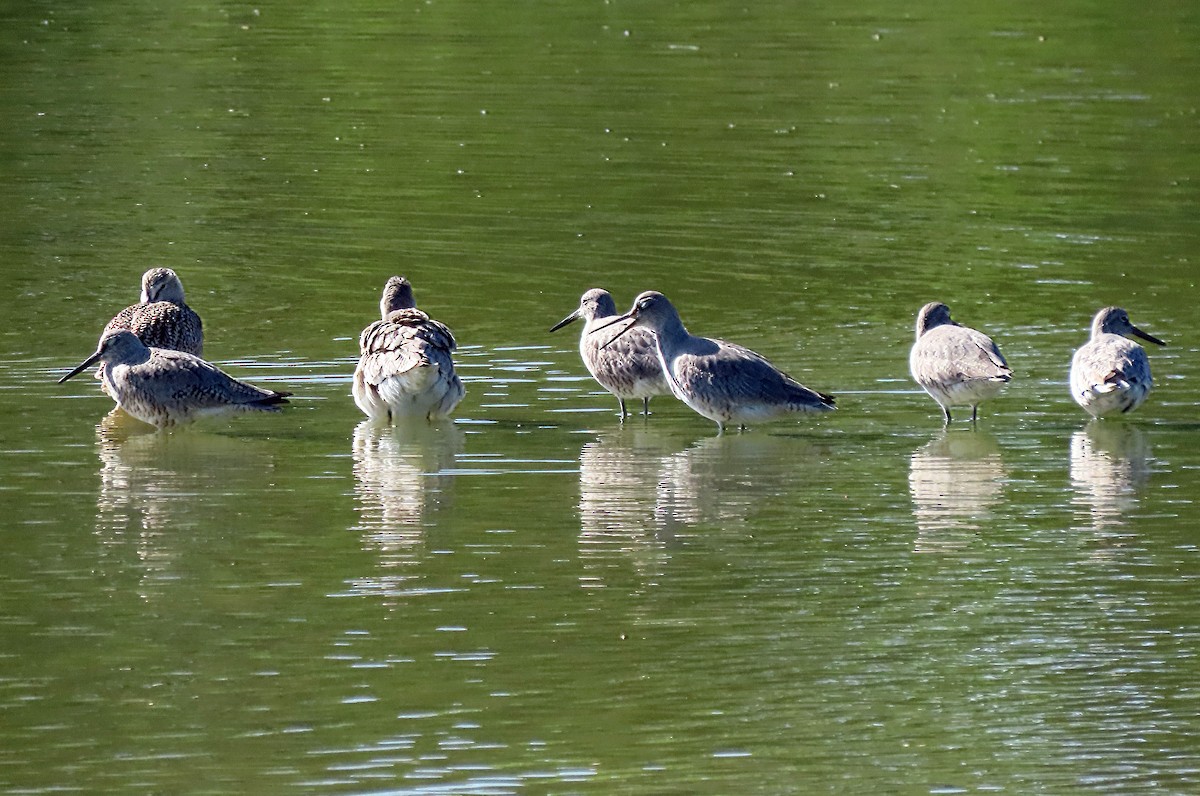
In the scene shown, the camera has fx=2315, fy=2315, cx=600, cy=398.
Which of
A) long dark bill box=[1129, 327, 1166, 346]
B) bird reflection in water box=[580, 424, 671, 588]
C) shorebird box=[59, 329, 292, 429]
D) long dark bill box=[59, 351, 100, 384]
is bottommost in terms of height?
bird reflection in water box=[580, 424, 671, 588]

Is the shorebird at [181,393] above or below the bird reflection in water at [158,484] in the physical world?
above

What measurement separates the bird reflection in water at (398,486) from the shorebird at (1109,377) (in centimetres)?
327

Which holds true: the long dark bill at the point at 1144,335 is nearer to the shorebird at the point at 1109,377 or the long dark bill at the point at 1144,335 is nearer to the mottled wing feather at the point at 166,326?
the shorebird at the point at 1109,377

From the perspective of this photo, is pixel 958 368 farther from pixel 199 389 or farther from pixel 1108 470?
pixel 199 389

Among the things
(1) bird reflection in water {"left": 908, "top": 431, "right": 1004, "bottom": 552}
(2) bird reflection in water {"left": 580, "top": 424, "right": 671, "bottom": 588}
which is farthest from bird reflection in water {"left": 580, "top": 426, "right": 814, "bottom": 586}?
(1) bird reflection in water {"left": 908, "top": 431, "right": 1004, "bottom": 552}

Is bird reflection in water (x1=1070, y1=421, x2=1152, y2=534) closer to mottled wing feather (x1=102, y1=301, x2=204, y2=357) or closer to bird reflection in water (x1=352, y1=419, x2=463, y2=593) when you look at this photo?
bird reflection in water (x1=352, y1=419, x2=463, y2=593)

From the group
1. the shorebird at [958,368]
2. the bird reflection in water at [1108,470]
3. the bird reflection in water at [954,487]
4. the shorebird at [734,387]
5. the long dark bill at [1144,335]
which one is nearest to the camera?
the bird reflection in water at [954,487]

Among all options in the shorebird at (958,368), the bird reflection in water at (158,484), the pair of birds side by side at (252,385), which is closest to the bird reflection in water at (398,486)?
the pair of birds side by side at (252,385)

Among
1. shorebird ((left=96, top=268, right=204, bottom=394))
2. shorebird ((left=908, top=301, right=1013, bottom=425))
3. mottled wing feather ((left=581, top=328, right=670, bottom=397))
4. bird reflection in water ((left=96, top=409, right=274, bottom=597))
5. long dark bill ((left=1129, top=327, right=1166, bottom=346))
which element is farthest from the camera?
long dark bill ((left=1129, top=327, right=1166, bottom=346))

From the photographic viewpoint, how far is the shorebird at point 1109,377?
1191cm

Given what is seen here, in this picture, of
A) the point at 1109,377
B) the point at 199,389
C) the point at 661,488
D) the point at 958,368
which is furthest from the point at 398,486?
the point at 1109,377

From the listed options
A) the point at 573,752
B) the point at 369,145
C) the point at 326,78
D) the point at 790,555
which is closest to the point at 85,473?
the point at 790,555

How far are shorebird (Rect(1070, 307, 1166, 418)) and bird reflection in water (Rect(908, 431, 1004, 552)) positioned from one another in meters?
0.60

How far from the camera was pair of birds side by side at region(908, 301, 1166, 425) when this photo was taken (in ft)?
39.2
